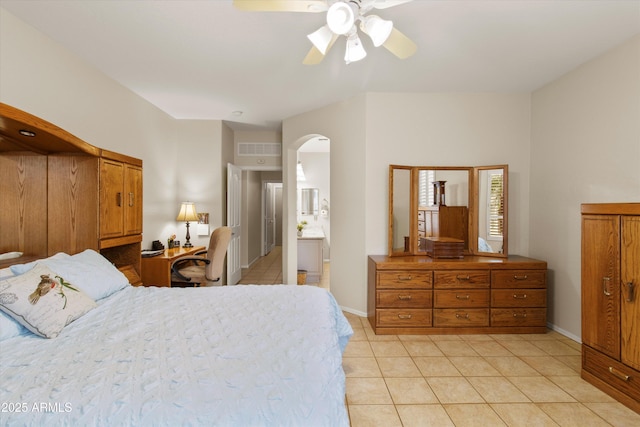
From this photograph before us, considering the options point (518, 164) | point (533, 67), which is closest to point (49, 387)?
point (533, 67)

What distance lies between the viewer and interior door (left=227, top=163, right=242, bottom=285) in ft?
16.0

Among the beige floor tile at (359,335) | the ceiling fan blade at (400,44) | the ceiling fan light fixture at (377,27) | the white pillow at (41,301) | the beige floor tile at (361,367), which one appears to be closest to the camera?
the white pillow at (41,301)

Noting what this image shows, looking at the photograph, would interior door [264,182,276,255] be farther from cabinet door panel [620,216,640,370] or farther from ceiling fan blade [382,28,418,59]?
cabinet door panel [620,216,640,370]

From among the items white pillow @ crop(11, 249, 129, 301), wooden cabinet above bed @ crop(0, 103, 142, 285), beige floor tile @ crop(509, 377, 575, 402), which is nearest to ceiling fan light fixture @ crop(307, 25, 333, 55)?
wooden cabinet above bed @ crop(0, 103, 142, 285)

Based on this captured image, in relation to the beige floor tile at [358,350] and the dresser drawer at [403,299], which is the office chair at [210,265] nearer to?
the beige floor tile at [358,350]

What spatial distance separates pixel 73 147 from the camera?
2244mm

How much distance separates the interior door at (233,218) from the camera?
16.0 feet

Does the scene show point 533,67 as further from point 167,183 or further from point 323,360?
point 167,183

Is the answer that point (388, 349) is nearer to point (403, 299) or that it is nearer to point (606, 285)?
point (403, 299)

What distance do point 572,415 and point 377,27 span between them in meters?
2.62

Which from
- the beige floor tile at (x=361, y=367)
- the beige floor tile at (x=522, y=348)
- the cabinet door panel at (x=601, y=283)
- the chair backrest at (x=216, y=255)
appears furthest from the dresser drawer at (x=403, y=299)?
the chair backrest at (x=216, y=255)

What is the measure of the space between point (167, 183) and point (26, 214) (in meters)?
2.18

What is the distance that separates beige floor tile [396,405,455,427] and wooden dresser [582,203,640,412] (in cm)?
122

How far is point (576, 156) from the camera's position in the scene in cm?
300
